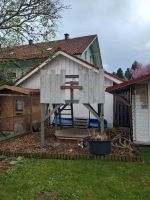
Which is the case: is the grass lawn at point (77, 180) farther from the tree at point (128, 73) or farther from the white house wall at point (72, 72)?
the tree at point (128, 73)

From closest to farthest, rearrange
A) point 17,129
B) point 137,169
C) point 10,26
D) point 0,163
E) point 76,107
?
point 137,169
point 0,163
point 10,26
point 17,129
point 76,107

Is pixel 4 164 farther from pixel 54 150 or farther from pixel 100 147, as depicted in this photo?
pixel 100 147

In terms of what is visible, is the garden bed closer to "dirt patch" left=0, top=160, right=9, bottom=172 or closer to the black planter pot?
the black planter pot

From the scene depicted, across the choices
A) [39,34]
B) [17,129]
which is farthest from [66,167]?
[39,34]

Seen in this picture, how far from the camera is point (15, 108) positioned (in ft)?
53.6

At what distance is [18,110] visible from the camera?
644 inches

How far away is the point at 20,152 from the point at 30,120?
5.37 metres

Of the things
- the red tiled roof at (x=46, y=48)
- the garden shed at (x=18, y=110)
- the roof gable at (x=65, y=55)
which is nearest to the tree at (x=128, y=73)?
the red tiled roof at (x=46, y=48)

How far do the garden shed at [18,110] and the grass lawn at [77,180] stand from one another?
537 centimetres

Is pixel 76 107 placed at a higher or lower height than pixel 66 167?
higher

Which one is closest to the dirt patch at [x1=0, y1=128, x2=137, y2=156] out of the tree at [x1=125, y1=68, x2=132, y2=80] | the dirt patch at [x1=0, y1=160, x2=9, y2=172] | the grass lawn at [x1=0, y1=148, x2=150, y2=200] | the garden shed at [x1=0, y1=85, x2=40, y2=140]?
the grass lawn at [x1=0, y1=148, x2=150, y2=200]

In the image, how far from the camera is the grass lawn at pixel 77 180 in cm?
680

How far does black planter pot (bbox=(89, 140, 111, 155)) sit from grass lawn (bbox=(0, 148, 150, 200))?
0.45 metres

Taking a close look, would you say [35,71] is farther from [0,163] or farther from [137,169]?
[137,169]
